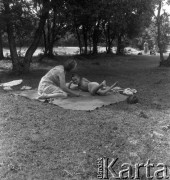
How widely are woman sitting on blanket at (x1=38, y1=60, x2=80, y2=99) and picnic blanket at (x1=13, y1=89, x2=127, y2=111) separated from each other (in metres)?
0.19

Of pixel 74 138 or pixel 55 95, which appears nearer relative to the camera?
pixel 74 138

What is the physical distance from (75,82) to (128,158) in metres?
4.11

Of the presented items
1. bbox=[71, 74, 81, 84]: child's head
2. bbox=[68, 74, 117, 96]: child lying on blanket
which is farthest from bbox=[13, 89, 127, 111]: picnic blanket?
bbox=[71, 74, 81, 84]: child's head

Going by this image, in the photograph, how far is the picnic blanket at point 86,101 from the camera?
20.5ft

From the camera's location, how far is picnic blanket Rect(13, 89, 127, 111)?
6.25m

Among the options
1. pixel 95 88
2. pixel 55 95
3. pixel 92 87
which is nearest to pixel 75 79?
pixel 92 87

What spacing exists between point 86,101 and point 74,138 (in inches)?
91.7

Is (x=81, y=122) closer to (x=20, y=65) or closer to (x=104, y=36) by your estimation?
(x=20, y=65)

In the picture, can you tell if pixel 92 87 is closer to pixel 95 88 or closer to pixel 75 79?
pixel 95 88

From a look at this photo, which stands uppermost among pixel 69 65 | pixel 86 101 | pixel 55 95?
pixel 69 65

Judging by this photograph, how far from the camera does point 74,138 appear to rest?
4.40m

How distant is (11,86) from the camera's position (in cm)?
919

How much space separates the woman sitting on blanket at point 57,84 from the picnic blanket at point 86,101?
19 cm

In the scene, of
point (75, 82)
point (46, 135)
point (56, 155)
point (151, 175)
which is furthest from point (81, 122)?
point (75, 82)
